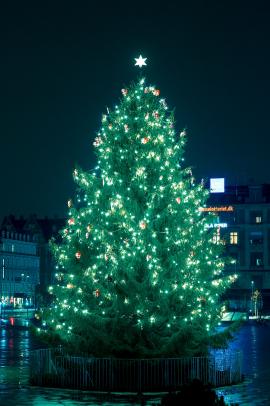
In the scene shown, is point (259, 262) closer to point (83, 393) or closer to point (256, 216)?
point (256, 216)

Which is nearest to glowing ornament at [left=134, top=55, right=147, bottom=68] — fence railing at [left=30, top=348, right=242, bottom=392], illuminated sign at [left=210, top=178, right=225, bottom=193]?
fence railing at [left=30, top=348, right=242, bottom=392]

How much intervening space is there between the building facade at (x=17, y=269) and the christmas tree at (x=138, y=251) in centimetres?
13435

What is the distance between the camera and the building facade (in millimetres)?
167625

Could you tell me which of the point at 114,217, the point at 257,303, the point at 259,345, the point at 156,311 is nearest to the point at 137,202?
the point at 114,217

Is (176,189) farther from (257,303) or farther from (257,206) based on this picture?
(257,206)

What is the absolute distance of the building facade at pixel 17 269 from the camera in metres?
168

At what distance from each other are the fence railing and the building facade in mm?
134267

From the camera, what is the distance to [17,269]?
175 meters

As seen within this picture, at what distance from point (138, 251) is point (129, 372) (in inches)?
158

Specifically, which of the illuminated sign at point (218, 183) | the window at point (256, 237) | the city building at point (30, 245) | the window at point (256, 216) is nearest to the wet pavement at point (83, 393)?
the illuminated sign at point (218, 183)

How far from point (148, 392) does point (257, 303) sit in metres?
90.6

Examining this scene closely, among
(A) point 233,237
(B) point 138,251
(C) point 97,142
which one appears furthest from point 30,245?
(B) point 138,251

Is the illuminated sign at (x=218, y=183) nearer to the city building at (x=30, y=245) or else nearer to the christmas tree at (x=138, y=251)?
the city building at (x=30, y=245)

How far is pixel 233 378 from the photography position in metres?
30.2
